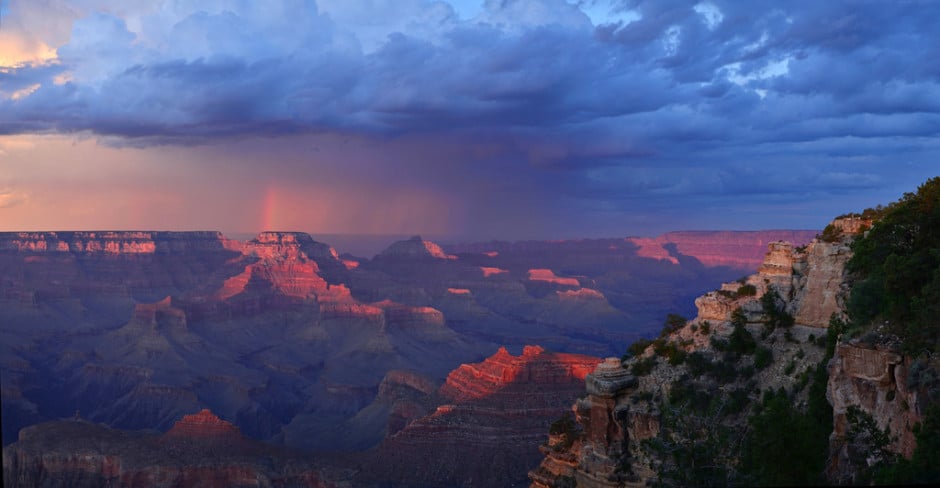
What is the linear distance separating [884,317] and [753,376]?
22.3 ft

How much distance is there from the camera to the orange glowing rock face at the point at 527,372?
254ft

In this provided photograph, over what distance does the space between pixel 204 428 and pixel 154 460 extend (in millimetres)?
8420

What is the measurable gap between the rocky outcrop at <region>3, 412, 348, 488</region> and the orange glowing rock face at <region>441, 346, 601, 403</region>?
19382mm

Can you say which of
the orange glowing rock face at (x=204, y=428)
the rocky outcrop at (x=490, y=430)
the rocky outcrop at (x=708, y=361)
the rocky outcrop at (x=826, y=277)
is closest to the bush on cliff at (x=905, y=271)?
the rocky outcrop at (x=826, y=277)

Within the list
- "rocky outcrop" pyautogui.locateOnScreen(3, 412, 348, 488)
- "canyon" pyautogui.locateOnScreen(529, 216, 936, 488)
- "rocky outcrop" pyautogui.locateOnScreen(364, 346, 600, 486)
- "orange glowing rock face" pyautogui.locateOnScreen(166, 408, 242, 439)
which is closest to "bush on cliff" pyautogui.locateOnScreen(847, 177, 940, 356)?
"canyon" pyautogui.locateOnScreen(529, 216, 936, 488)

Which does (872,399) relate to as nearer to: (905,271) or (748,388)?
(905,271)

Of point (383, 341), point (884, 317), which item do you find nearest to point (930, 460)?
point (884, 317)

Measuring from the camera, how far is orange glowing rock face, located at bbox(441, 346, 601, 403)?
77.6 m

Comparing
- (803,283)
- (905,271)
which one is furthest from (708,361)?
(905,271)

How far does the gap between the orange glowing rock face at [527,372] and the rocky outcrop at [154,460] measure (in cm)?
1938

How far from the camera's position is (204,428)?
72.6 metres

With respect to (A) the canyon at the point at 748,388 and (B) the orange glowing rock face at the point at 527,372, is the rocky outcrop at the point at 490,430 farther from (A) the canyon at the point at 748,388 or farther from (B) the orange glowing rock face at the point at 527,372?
(A) the canyon at the point at 748,388

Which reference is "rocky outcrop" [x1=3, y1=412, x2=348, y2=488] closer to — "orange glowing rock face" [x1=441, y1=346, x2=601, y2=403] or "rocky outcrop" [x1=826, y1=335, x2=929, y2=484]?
"orange glowing rock face" [x1=441, y1=346, x2=601, y2=403]

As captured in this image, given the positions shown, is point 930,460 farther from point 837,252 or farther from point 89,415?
point 89,415
